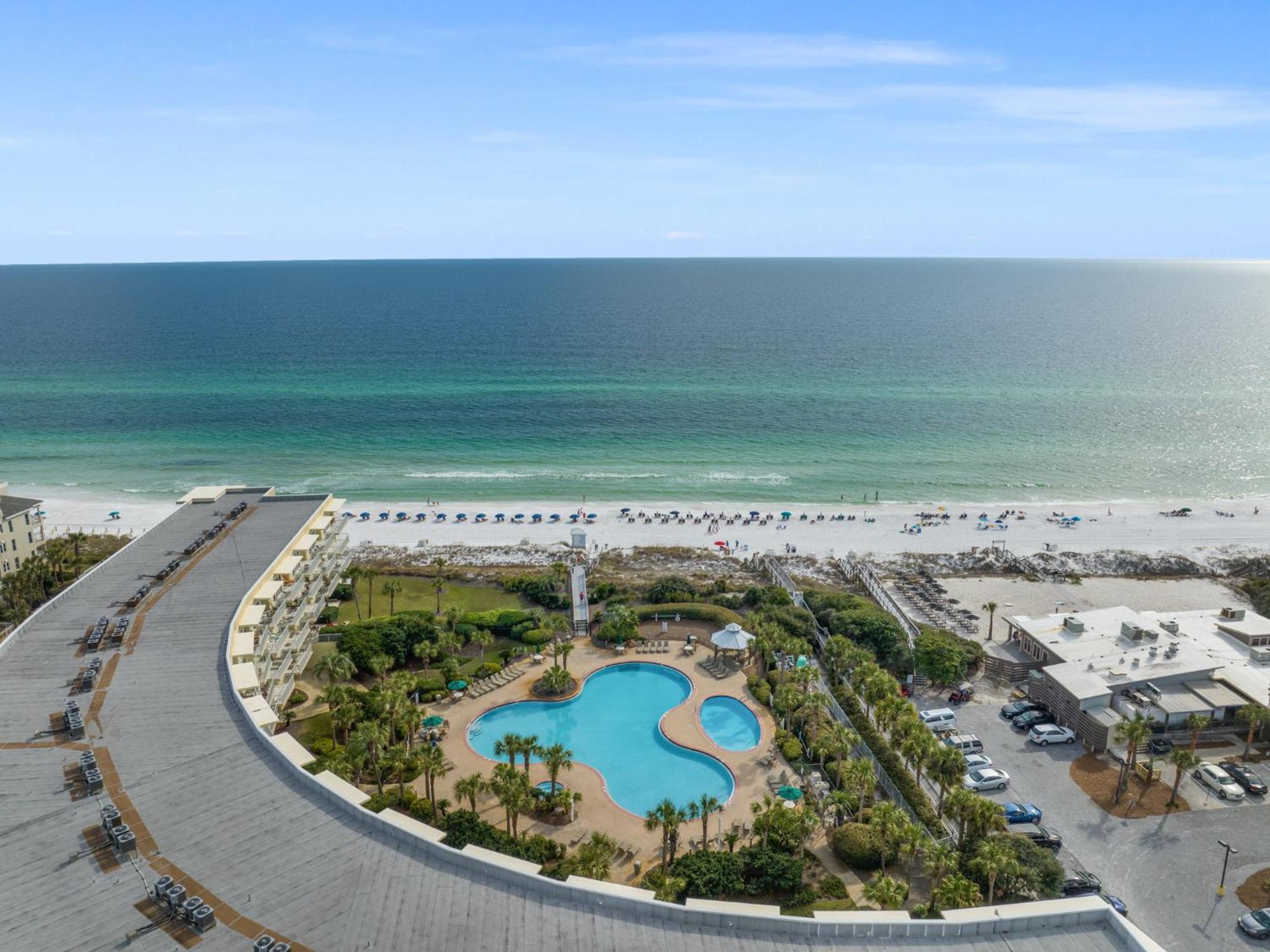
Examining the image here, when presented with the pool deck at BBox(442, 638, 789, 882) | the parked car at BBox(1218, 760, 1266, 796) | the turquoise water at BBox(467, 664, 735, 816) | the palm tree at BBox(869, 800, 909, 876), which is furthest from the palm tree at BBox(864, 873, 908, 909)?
the parked car at BBox(1218, 760, 1266, 796)

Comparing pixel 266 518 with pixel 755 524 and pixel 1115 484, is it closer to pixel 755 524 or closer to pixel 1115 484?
pixel 755 524

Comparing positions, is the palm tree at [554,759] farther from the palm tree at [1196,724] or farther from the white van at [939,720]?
the palm tree at [1196,724]

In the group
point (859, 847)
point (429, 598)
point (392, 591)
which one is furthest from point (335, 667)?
point (859, 847)

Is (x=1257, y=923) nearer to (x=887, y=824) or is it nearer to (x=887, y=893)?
(x=887, y=824)

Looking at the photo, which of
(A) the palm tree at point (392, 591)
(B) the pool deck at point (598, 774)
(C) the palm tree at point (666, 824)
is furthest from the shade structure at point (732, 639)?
(A) the palm tree at point (392, 591)

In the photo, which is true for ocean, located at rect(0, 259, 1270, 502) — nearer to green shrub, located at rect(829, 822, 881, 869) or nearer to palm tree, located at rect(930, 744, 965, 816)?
palm tree, located at rect(930, 744, 965, 816)

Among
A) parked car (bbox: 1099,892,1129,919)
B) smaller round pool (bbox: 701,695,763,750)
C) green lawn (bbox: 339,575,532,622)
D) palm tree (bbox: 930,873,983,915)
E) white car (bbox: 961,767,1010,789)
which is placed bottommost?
parked car (bbox: 1099,892,1129,919)
